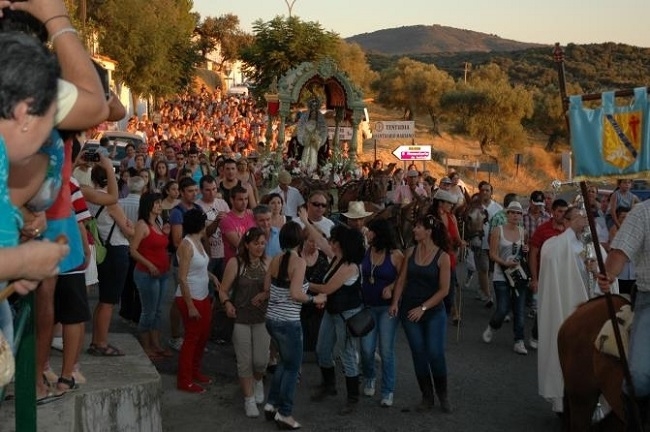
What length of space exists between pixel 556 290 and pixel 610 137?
2713mm

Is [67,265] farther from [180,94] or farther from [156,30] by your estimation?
[180,94]

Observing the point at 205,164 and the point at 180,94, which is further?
the point at 180,94

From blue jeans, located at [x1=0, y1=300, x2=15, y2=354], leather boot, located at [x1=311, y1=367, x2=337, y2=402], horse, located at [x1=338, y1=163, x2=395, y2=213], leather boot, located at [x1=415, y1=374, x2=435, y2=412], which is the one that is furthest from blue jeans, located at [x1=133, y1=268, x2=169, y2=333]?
horse, located at [x1=338, y1=163, x2=395, y2=213]

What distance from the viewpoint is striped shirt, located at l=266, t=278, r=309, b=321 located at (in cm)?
737

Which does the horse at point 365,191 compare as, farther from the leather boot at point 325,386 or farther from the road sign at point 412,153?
the leather boot at point 325,386

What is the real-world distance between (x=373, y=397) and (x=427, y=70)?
59851 mm

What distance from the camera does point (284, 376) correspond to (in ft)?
24.3

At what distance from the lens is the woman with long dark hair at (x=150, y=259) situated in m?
8.80

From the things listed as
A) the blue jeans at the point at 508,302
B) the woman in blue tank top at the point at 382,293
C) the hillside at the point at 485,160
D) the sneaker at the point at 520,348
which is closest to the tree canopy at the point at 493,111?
the hillside at the point at 485,160

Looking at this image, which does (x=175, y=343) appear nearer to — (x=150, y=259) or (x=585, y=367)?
(x=150, y=259)

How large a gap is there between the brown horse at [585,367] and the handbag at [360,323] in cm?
186

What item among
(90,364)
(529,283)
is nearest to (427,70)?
(529,283)

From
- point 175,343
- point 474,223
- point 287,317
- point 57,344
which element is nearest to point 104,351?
point 57,344

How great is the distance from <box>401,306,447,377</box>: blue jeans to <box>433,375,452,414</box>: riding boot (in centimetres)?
6
